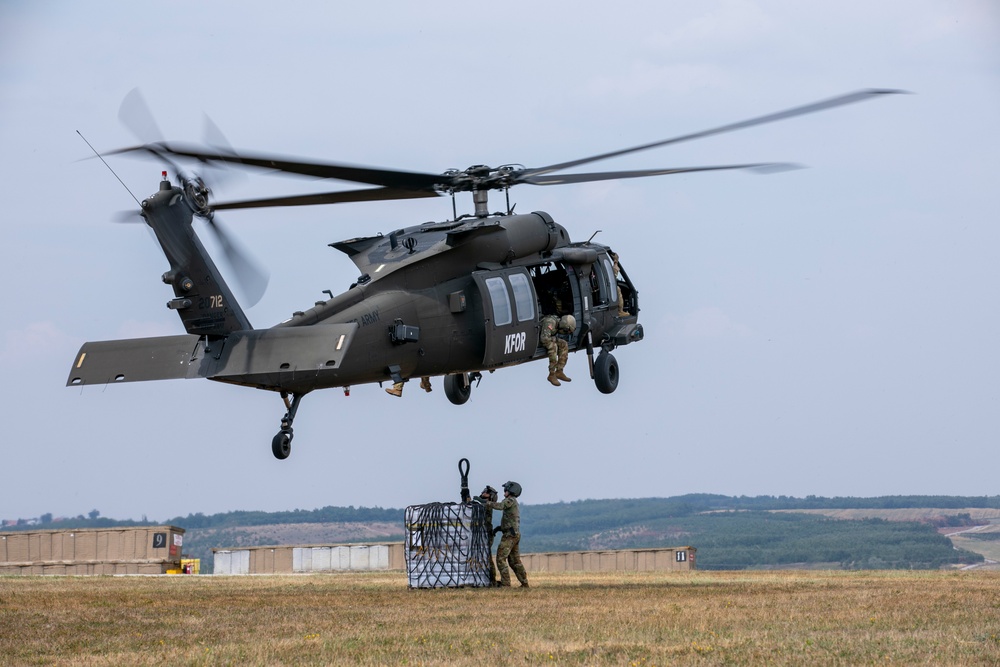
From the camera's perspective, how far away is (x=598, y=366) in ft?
86.9

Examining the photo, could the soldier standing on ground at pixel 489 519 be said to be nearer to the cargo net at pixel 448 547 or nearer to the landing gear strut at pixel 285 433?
the cargo net at pixel 448 547

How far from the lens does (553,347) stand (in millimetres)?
24703

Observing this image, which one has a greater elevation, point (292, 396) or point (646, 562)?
point (292, 396)

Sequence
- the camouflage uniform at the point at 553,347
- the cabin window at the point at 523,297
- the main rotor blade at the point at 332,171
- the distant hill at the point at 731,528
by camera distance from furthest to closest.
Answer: the distant hill at the point at 731,528 → the camouflage uniform at the point at 553,347 → the cabin window at the point at 523,297 → the main rotor blade at the point at 332,171

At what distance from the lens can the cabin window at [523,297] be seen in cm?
2381

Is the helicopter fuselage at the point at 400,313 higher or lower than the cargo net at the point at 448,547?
higher

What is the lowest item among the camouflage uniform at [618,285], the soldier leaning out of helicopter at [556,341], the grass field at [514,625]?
the grass field at [514,625]

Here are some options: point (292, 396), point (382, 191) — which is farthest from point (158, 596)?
point (382, 191)

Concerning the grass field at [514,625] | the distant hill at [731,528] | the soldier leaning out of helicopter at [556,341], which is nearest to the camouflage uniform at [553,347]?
the soldier leaning out of helicopter at [556,341]

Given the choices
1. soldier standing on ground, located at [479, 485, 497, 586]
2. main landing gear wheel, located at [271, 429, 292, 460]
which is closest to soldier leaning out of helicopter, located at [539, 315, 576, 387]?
soldier standing on ground, located at [479, 485, 497, 586]

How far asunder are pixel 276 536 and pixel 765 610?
3860 inches

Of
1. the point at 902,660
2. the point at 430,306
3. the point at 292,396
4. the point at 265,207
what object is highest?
the point at 265,207

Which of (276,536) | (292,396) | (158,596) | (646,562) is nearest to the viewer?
(158,596)

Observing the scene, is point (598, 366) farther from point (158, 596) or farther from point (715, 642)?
point (715, 642)
